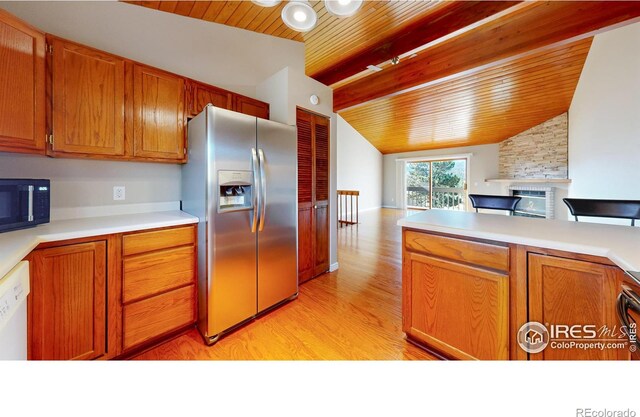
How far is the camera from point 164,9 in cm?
215

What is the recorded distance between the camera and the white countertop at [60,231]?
0.96 metres

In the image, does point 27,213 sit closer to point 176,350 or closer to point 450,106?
point 176,350

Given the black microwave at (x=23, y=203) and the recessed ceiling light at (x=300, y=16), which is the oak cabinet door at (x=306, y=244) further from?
the black microwave at (x=23, y=203)

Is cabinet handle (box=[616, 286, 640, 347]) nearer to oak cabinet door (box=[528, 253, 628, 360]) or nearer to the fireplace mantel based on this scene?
oak cabinet door (box=[528, 253, 628, 360])

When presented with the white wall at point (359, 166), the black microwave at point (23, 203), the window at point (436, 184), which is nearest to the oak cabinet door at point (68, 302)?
the black microwave at point (23, 203)

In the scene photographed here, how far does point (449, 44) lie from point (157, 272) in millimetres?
3633

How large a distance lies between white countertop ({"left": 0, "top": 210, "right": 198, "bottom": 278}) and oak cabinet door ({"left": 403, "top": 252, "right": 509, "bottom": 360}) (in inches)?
65.7

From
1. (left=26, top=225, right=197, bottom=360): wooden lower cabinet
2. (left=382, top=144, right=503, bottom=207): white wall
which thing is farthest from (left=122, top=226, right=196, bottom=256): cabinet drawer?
(left=382, top=144, right=503, bottom=207): white wall

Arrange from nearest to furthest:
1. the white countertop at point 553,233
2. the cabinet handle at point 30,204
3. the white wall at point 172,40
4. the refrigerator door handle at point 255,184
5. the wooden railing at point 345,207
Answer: the white countertop at point 553,233 → the cabinet handle at point 30,204 → the white wall at point 172,40 → the refrigerator door handle at point 255,184 → the wooden railing at point 345,207

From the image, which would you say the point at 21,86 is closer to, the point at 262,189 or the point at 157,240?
the point at 157,240

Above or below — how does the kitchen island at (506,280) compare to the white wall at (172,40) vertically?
below

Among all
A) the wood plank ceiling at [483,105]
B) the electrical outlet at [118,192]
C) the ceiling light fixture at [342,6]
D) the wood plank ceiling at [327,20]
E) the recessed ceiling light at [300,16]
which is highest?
the wood plank ceiling at [483,105]

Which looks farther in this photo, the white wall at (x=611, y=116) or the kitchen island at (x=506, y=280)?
the white wall at (x=611, y=116)
